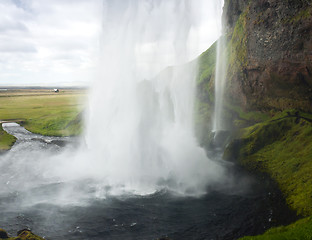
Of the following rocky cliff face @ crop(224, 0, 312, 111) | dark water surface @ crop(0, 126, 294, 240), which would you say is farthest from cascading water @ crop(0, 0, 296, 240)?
rocky cliff face @ crop(224, 0, 312, 111)

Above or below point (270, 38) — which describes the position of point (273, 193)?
below

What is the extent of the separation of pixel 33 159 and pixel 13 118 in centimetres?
5959

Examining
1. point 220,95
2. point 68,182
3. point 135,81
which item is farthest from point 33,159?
point 220,95

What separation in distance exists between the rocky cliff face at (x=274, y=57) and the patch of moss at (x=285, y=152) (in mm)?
4791

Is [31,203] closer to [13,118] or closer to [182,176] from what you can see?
[182,176]

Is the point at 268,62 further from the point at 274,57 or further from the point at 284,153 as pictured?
the point at 284,153

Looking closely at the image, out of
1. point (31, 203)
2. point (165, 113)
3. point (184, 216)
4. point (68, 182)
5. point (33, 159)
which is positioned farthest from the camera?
point (165, 113)

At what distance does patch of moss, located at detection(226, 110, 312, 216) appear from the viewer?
1101 inches

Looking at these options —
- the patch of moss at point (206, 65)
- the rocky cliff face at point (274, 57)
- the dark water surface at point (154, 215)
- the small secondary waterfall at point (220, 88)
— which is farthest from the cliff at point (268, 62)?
the dark water surface at point (154, 215)

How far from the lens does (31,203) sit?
1155 inches

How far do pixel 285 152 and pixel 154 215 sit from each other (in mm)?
23644

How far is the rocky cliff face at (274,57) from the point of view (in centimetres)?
4041

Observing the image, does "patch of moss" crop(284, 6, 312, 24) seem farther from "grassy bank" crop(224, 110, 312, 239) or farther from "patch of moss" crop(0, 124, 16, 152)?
"patch of moss" crop(0, 124, 16, 152)

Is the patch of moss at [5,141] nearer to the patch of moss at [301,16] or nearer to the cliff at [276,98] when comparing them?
the cliff at [276,98]
